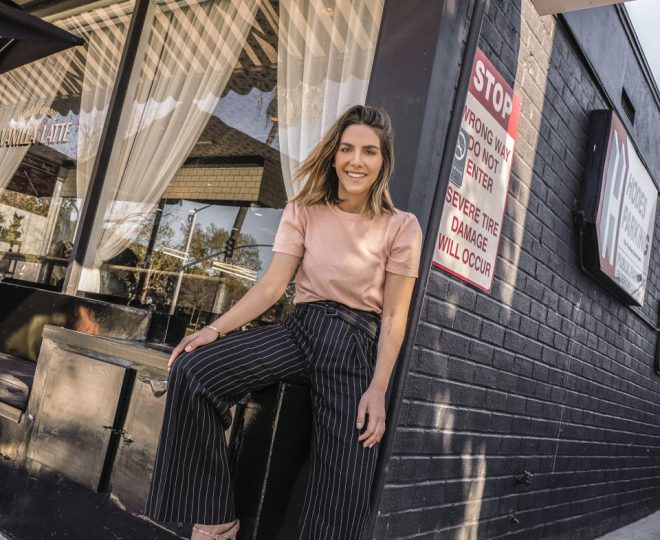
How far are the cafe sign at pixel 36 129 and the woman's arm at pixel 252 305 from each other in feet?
11.2

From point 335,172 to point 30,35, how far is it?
96.9 inches

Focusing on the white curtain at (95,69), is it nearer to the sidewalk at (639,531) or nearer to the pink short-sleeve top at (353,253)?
the pink short-sleeve top at (353,253)

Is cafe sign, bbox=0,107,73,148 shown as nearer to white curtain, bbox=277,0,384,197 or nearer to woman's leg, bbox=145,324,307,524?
white curtain, bbox=277,0,384,197

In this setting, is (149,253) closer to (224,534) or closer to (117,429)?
(117,429)

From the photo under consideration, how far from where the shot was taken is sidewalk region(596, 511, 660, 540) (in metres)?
5.02

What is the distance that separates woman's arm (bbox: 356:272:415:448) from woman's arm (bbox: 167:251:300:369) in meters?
0.33

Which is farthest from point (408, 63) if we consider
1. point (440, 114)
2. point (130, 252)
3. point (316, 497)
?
point (130, 252)

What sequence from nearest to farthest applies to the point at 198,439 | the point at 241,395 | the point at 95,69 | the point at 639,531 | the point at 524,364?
1. the point at 198,439
2. the point at 241,395
3. the point at 524,364
4. the point at 95,69
5. the point at 639,531

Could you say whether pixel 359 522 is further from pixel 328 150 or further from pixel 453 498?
pixel 453 498

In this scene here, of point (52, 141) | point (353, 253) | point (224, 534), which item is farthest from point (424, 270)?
point (52, 141)

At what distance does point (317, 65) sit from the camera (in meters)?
3.17

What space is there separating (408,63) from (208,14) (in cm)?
205

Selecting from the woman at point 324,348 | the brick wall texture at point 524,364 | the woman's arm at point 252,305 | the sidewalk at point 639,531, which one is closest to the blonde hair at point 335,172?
the woman at point 324,348

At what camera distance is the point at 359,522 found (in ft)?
5.63
